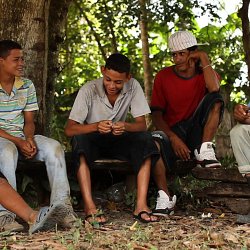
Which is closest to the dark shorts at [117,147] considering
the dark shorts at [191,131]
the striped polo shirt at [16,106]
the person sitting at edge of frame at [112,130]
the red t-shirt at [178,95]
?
the person sitting at edge of frame at [112,130]

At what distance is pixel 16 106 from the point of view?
19.3 feet

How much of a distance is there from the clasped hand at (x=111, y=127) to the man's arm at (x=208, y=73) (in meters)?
1.18

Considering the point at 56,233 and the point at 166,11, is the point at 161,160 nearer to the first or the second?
the point at 56,233

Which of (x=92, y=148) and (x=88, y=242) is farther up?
(x=92, y=148)

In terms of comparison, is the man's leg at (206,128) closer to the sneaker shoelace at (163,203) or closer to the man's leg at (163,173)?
the man's leg at (163,173)

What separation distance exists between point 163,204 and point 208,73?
148cm

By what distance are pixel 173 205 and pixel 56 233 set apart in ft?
5.13

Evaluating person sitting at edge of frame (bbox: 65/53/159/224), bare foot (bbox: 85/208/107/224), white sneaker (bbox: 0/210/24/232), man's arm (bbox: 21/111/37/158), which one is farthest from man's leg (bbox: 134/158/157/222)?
white sneaker (bbox: 0/210/24/232)

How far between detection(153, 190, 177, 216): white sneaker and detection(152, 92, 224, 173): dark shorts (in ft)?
1.16

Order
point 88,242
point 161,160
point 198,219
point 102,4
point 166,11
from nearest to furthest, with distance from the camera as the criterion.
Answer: point 88,242 → point 198,219 → point 161,160 → point 166,11 → point 102,4

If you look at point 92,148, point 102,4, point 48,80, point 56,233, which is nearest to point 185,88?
point 92,148

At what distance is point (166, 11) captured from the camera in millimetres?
8742

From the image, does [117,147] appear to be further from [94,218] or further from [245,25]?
[245,25]

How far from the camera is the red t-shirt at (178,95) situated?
259 inches
